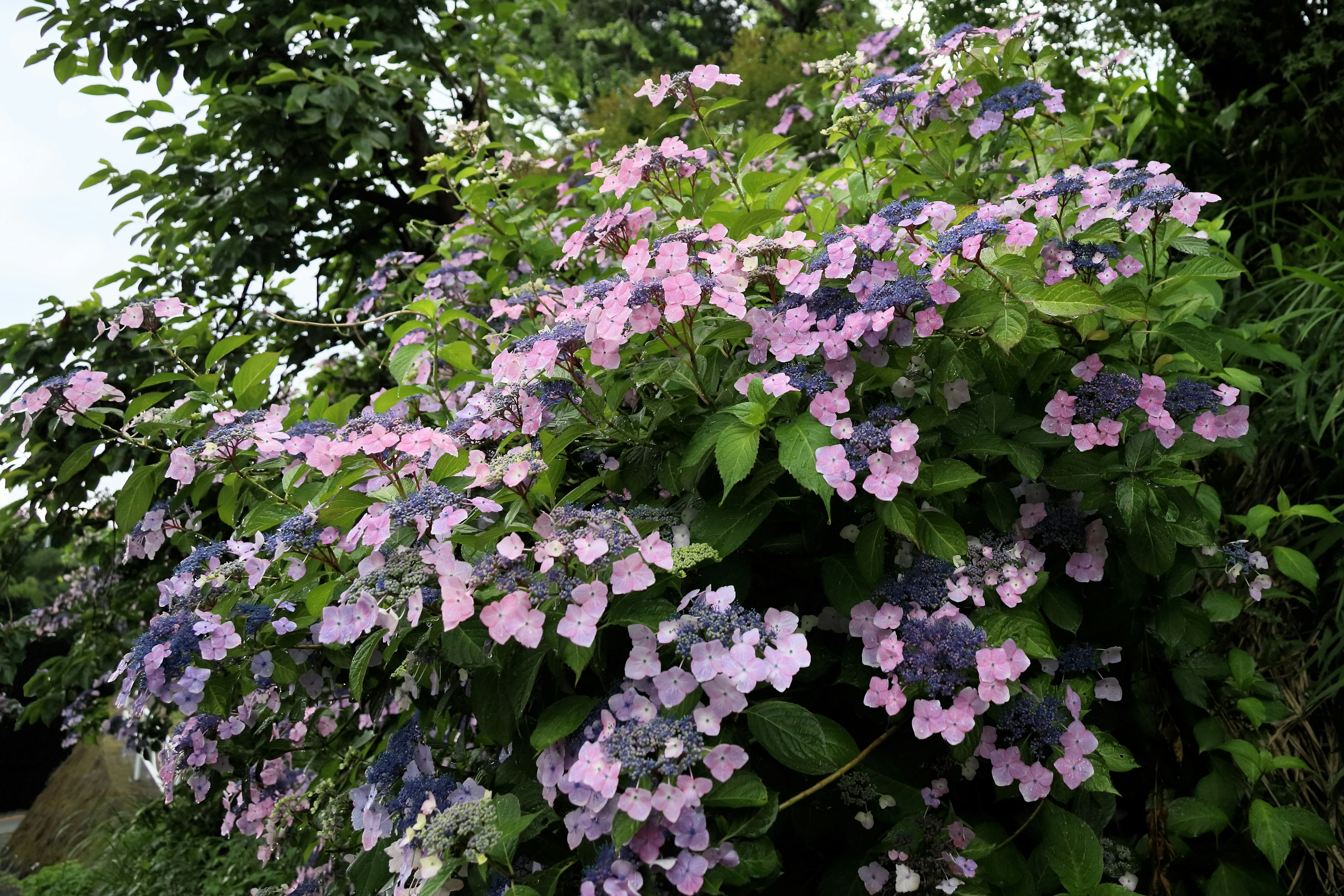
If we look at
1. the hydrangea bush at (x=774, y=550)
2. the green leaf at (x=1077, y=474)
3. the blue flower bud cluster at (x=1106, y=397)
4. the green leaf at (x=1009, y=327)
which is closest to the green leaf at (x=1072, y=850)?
the hydrangea bush at (x=774, y=550)

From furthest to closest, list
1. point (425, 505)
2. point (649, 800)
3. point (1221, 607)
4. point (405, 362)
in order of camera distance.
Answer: point (405, 362), point (1221, 607), point (425, 505), point (649, 800)

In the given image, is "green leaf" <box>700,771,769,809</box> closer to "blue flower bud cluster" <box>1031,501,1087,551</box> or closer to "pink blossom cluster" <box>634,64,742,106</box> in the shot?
"blue flower bud cluster" <box>1031,501,1087,551</box>

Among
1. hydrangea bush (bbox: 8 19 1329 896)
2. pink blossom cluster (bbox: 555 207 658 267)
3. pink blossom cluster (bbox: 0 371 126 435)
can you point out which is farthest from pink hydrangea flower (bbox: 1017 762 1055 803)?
pink blossom cluster (bbox: 0 371 126 435)

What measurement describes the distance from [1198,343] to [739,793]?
1033 millimetres

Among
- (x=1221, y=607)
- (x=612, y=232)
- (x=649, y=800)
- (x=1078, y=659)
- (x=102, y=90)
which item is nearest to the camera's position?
(x=649, y=800)

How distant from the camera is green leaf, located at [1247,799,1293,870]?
4.72 feet

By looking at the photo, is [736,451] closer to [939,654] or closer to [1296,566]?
[939,654]

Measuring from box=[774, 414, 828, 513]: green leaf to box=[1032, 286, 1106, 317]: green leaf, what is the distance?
0.36 m

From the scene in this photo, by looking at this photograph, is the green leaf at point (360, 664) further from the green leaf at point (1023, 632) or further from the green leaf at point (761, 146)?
the green leaf at point (761, 146)

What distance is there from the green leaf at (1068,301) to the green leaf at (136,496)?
4.80 ft

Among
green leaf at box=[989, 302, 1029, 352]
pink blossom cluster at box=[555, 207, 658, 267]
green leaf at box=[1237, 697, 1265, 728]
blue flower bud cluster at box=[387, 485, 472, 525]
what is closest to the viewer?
blue flower bud cluster at box=[387, 485, 472, 525]

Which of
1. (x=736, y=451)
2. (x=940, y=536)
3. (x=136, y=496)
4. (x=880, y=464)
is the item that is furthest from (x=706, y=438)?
(x=136, y=496)

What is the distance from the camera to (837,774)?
3.86ft

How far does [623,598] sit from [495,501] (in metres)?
0.23
